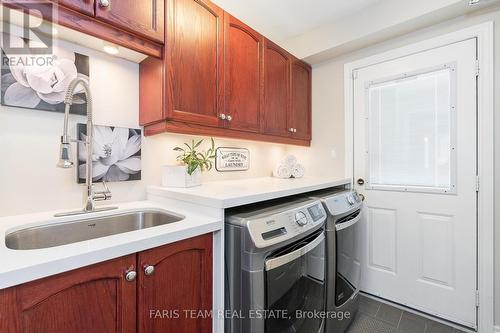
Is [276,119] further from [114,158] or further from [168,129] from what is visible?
[114,158]

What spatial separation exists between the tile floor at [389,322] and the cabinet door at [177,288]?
124cm

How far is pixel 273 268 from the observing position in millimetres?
1077

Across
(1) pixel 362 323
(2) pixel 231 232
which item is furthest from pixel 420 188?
(2) pixel 231 232

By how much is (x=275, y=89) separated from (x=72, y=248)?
1781 mm

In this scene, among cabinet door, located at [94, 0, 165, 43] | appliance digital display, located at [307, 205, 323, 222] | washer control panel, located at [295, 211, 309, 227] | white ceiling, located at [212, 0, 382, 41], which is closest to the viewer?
cabinet door, located at [94, 0, 165, 43]

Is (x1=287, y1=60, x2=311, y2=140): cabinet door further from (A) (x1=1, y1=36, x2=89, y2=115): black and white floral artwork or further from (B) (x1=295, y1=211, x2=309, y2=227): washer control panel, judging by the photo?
(A) (x1=1, y1=36, x2=89, y2=115): black and white floral artwork

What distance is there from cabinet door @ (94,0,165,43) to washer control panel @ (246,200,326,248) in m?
1.12

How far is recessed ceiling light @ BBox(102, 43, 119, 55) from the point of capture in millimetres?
1307

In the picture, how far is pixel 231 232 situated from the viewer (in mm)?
1101

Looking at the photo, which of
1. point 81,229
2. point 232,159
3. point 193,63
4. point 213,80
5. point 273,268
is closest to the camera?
point 273,268

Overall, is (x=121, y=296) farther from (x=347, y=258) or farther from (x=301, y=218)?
(x=347, y=258)

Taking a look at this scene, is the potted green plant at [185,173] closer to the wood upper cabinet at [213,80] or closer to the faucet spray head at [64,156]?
the wood upper cabinet at [213,80]

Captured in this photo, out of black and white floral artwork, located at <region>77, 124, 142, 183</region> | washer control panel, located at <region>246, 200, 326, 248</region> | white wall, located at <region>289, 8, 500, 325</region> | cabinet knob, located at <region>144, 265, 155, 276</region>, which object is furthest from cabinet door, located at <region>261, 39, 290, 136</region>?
cabinet knob, located at <region>144, 265, 155, 276</region>

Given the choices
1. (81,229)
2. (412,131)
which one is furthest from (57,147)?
(412,131)
